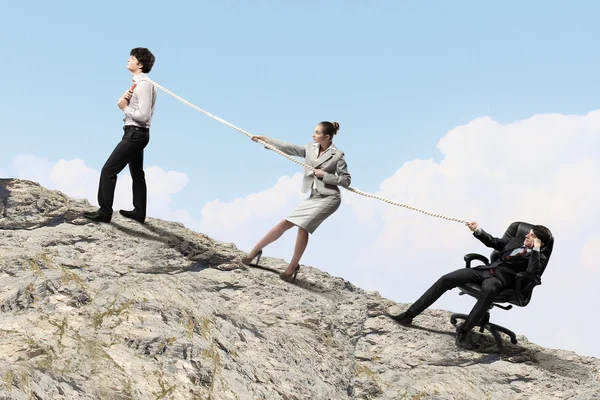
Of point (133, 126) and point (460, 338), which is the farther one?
point (133, 126)

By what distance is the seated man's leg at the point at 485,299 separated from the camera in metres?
7.83

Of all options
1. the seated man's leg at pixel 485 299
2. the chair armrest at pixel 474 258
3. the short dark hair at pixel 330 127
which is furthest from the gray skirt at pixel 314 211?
the seated man's leg at pixel 485 299

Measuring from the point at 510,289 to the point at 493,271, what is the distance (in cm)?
27

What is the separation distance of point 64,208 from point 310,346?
392 cm

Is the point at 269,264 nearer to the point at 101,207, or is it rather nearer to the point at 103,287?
the point at 101,207

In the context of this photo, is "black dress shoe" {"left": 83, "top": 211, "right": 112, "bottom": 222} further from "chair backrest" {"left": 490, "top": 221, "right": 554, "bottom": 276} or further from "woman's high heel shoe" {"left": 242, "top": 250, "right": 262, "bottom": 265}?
"chair backrest" {"left": 490, "top": 221, "right": 554, "bottom": 276}

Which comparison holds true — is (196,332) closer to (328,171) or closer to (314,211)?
(314,211)

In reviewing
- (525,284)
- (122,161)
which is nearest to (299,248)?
(122,161)

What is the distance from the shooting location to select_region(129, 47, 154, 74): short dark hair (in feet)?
27.6

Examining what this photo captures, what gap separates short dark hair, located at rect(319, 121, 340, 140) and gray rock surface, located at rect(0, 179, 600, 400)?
185 cm

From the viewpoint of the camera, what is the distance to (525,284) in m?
7.93

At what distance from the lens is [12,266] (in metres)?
6.66

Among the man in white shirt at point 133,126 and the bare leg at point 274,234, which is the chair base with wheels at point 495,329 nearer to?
the bare leg at point 274,234

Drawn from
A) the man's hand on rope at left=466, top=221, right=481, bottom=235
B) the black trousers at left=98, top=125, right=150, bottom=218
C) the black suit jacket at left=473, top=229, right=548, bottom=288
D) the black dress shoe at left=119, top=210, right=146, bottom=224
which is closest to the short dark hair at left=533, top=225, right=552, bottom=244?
the black suit jacket at left=473, top=229, right=548, bottom=288
